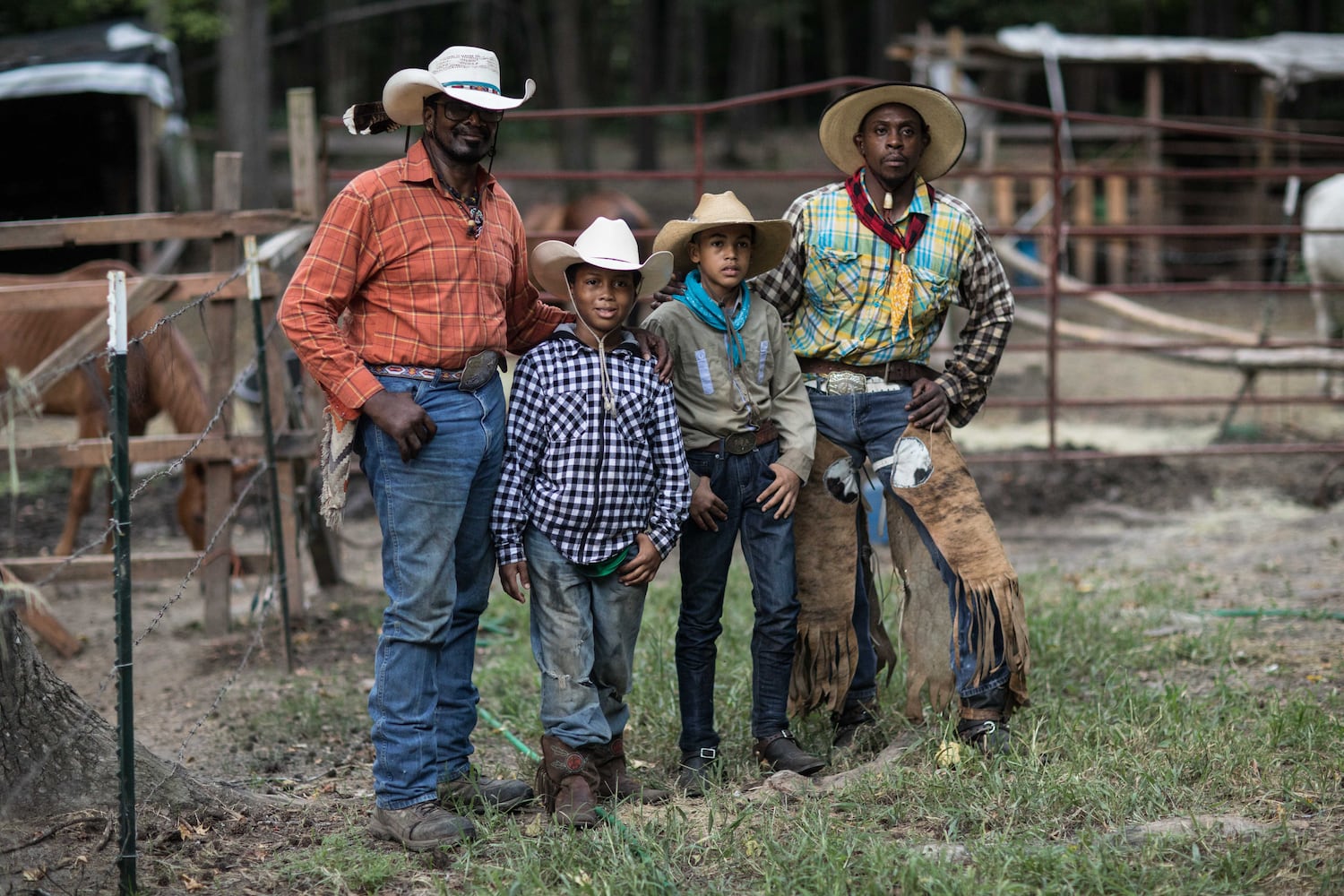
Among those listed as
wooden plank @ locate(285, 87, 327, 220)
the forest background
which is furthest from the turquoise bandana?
the forest background

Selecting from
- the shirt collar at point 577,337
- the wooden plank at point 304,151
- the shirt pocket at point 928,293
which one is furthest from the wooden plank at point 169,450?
the shirt pocket at point 928,293

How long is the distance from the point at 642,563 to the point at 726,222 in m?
0.93

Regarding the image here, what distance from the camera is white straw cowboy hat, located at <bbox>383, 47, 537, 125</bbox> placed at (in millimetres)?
3064

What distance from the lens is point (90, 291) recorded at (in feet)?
16.9

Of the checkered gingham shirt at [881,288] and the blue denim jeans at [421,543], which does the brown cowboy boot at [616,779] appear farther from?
the checkered gingham shirt at [881,288]

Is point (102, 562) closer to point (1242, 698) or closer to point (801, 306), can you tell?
point (801, 306)

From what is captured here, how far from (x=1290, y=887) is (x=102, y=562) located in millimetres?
4534

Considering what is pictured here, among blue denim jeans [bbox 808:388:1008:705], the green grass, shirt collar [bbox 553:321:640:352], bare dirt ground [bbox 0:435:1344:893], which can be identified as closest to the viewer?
the green grass

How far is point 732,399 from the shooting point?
3.51 metres

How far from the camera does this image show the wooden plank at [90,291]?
504cm

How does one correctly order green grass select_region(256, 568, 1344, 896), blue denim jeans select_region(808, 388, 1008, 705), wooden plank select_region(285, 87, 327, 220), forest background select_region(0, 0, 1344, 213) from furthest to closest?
1. forest background select_region(0, 0, 1344, 213)
2. wooden plank select_region(285, 87, 327, 220)
3. blue denim jeans select_region(808, 388, 1008, 705)
4. green grass select_region(256, 568, 1344, 896)

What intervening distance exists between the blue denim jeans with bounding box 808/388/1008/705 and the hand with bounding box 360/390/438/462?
1.22m

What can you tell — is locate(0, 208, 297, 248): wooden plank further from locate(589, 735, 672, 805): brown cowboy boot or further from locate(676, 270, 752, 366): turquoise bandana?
locate(589, 735, 672, 805): brown cowboy boot

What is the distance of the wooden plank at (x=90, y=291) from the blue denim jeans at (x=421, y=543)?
2145 mm
